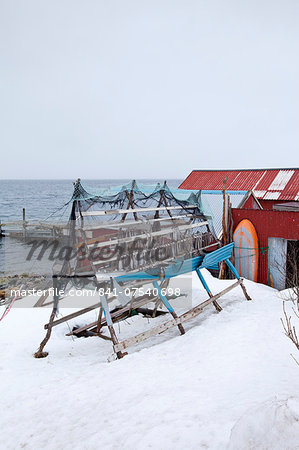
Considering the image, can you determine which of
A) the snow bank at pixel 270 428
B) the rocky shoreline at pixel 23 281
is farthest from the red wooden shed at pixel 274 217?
the rocky shoreline at pixel 23 281

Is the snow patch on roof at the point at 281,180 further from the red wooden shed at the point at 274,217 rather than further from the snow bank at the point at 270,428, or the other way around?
the snow bank at the point at 270,428

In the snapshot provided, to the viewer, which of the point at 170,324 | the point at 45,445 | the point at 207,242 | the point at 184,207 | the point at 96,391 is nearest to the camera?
the point at 45,445

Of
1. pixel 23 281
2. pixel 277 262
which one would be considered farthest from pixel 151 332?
pixel 23 281

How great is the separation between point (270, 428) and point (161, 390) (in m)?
3.04

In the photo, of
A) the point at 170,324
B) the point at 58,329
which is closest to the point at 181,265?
the point at 170,324

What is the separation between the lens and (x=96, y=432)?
5543 millimetres

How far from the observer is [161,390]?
6.71 m

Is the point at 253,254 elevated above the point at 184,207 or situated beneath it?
situated beneath

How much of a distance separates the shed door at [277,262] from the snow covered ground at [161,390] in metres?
4.29

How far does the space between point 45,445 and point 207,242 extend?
12.6 m

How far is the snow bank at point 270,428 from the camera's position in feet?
12.8

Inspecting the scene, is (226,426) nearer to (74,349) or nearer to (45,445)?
(45,445)

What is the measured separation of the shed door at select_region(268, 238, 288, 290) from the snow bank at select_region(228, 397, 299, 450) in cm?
1113

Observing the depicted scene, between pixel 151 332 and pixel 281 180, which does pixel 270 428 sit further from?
pixel 281 180
